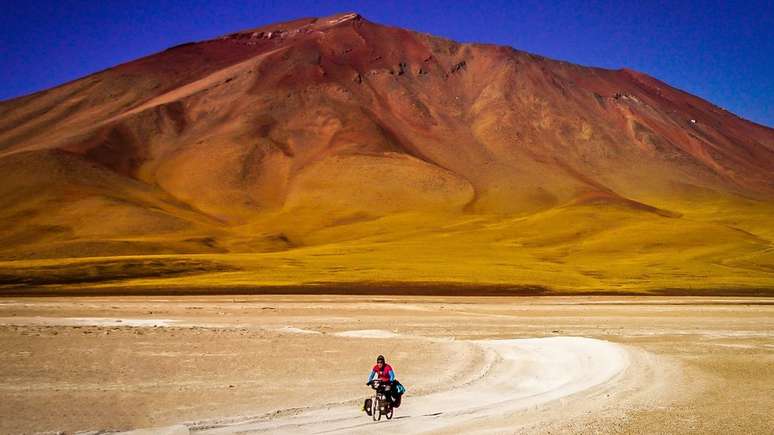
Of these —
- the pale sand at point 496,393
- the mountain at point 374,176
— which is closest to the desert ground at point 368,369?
the pale sand at point 496,393

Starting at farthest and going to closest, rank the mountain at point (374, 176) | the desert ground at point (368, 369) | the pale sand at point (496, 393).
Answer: the mountain at point (374, 176), the desert ground at point (368, 369), the pale sand at point (496, 393)

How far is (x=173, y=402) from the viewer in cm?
1522

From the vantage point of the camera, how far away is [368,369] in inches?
791

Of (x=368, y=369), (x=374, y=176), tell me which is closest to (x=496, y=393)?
(x=368, y=369)

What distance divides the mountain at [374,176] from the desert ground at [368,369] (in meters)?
23.7

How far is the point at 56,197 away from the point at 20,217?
7614 millimetres

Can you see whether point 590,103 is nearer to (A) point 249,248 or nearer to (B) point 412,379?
(A) point 249,248

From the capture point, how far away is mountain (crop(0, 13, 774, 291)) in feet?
241

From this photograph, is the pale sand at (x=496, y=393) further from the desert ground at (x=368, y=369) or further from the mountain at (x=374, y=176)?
the mountain at (x=374, y=176)

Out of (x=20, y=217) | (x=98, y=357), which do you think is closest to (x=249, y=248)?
(x=20, y=217)

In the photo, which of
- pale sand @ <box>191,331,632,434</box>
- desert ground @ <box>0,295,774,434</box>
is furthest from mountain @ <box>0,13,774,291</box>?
pale sand @ <box>191,331,632,434</box>

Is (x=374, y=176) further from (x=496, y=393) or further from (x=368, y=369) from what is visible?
(x=496, y=393)

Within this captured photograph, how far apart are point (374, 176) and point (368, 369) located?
11921 centimetres

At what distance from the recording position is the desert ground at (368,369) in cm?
1387
